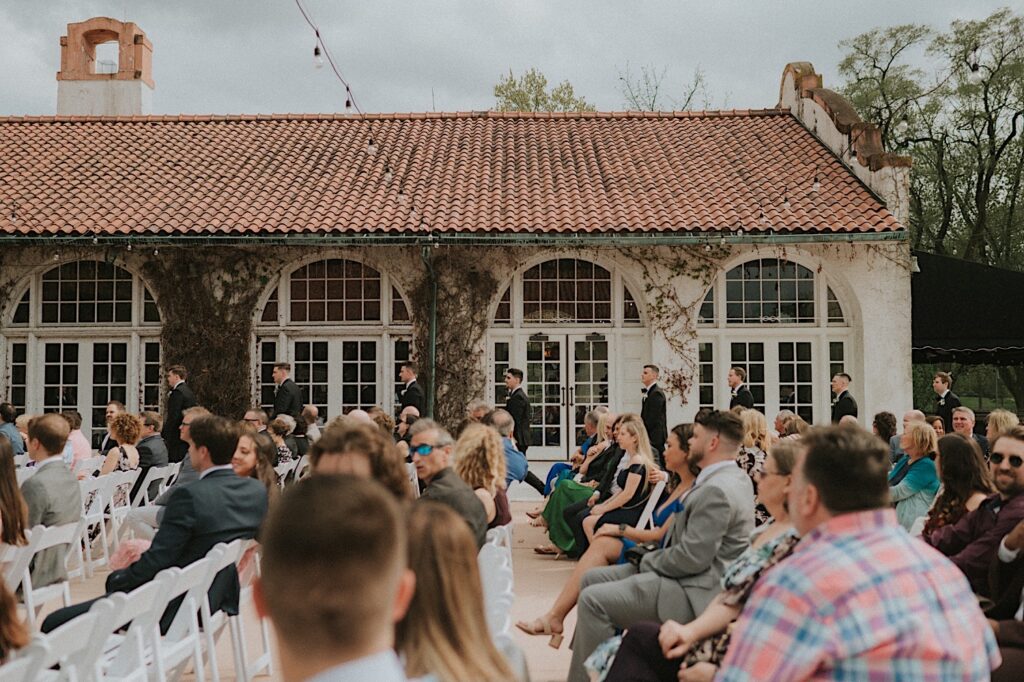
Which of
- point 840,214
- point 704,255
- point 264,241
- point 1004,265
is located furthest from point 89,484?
point 1004,265

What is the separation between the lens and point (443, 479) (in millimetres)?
5332

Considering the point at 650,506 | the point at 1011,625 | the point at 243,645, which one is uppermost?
the point at 650,506

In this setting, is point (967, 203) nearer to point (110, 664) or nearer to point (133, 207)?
point (133, 207)

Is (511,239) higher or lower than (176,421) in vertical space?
higher

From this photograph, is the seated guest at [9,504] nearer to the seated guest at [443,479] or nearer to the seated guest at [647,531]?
the seated guest at [443,479]

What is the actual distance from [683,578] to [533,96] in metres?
32.1

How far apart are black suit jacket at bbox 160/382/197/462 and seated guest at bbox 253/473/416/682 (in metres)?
11.5

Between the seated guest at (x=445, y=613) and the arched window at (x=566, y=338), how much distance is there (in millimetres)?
14195

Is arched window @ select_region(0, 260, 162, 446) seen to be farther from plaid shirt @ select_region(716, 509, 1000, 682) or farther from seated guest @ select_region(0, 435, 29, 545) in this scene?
plaid shirt @ select_region(716, 509, 1000, 682)

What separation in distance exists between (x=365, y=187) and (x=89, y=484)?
1006cm

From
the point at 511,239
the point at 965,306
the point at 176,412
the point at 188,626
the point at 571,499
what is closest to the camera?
the point at 188,626

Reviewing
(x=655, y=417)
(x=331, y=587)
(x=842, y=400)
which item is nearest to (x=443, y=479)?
(x=331, y=587)

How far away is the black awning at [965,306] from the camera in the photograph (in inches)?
639

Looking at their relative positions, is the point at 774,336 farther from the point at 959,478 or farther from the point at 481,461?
the point at 481,461
